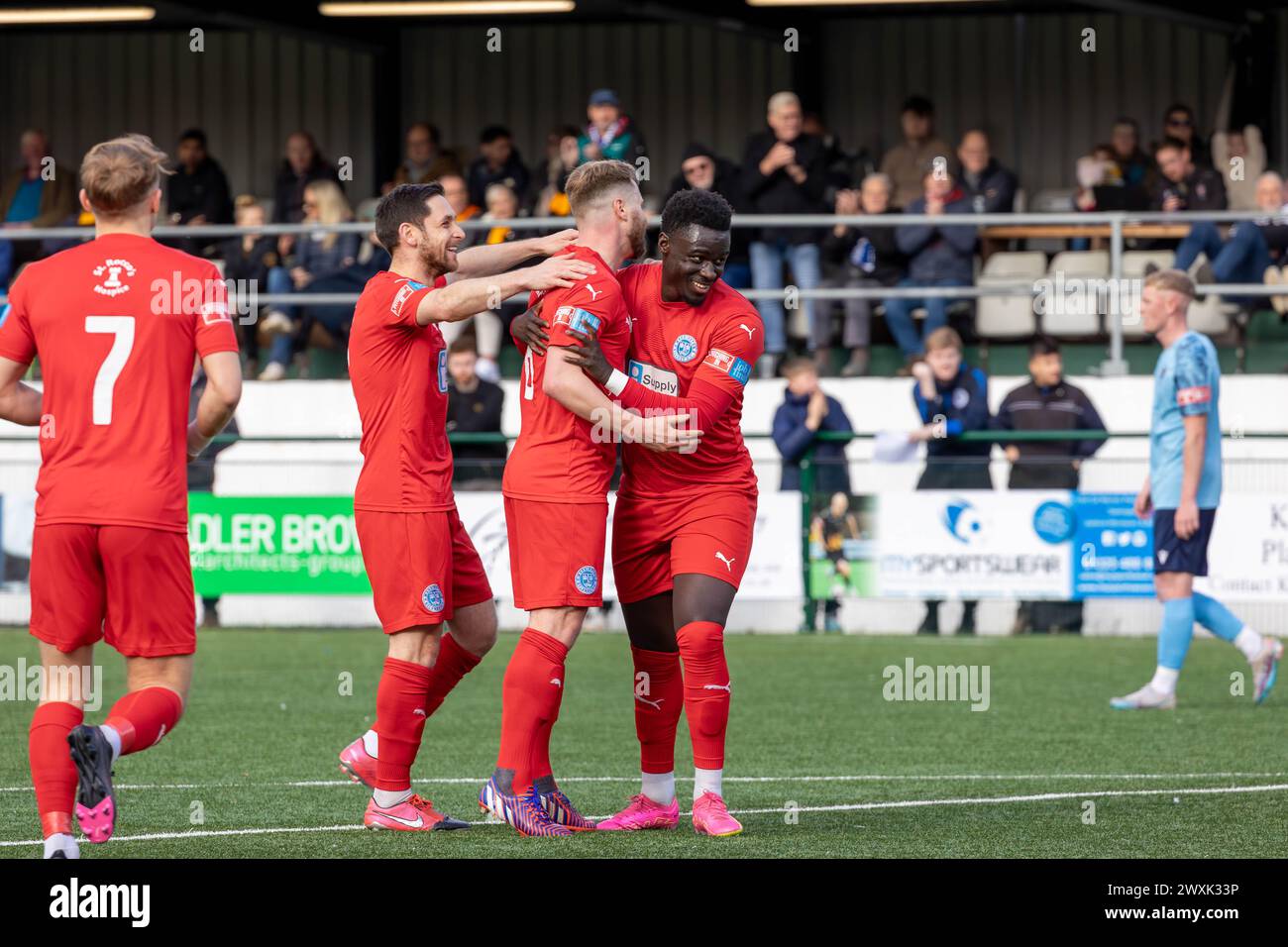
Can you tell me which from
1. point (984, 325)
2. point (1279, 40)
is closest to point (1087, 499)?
point (984, 325)

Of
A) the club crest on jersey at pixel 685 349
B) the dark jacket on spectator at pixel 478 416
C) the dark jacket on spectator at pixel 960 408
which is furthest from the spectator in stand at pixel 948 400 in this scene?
the club crest on jersey at pixel 685 349

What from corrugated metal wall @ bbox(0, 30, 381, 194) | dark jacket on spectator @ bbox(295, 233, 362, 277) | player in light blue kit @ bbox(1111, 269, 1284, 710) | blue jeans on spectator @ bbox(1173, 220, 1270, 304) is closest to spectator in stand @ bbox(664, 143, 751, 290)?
dark jacket on spectator @ bbox(295, 233, 362, 277)

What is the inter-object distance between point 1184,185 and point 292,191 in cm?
848

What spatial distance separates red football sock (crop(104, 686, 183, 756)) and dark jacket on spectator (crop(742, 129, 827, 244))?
12.0 metres

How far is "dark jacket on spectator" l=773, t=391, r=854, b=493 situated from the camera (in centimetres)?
1510

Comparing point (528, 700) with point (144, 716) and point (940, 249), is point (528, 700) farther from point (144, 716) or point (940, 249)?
point (940, 249)

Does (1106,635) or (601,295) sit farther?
(1106,635)

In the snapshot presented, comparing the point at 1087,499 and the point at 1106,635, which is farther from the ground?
the point at 1087,499

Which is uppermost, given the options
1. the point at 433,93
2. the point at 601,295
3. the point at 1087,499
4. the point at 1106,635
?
the point at 433,93

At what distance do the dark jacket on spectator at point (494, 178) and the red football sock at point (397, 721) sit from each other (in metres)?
12.3

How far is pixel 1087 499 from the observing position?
14695mm

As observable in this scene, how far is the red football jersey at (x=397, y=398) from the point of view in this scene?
6.69 metres

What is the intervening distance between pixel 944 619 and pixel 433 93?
12.3 metres
